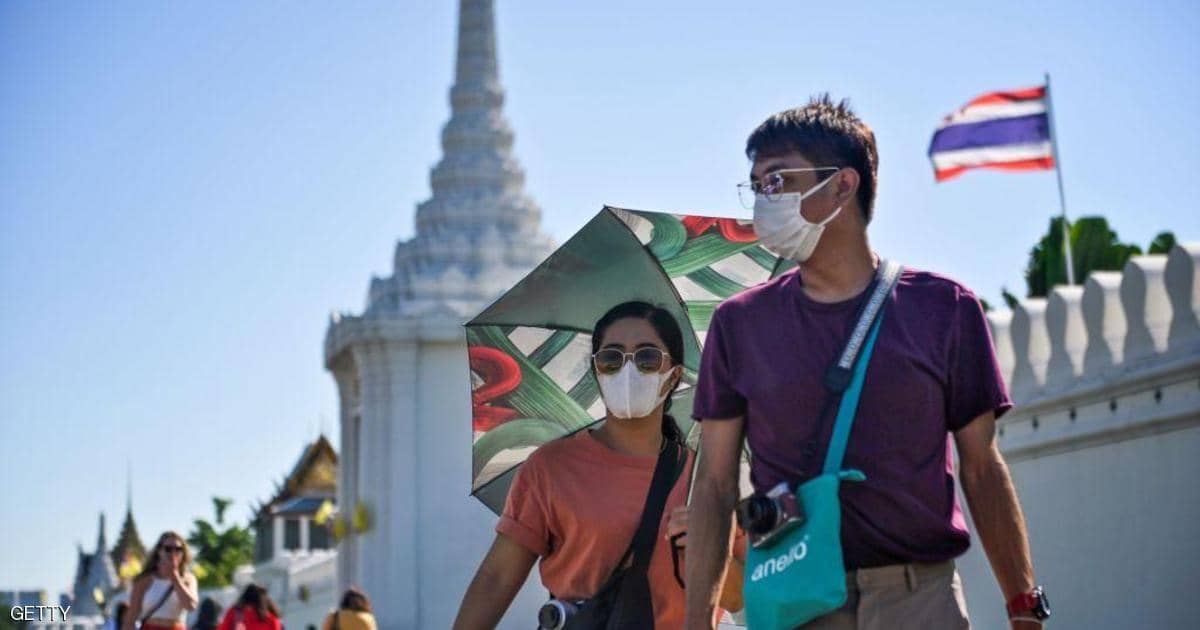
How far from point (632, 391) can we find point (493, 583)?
0.62 m

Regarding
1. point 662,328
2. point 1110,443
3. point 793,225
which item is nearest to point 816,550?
point 793,225

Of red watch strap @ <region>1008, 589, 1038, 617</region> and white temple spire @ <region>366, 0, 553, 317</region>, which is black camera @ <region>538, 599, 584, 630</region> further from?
white temple spire @ <region>366, 0, 553, 317</region>

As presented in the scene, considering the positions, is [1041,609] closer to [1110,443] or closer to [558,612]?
[558,612]

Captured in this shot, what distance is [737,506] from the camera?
3.95 meters

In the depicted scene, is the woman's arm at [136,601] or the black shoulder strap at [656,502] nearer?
the black shoulder strap at [656,502]

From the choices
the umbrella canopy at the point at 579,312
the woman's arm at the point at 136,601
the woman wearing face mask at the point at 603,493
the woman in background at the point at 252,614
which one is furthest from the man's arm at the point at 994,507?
the woman in background at the point at 252,614

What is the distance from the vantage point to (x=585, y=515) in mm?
5457

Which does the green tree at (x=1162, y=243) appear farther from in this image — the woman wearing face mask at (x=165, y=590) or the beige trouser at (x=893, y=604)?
the beige trouser at (x=893, y=604)

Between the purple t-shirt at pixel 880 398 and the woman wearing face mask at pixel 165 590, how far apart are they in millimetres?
8112

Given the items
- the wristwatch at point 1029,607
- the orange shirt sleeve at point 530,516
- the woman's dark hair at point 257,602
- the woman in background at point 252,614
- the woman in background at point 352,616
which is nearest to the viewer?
the wristwatch at point 1029,607

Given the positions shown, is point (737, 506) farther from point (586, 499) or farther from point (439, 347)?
point (439, 347)

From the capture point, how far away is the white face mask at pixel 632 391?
5.62 meters

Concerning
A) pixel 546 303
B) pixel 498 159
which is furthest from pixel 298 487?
pixel 546 303

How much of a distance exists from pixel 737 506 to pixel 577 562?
→ 1555 millimetres
